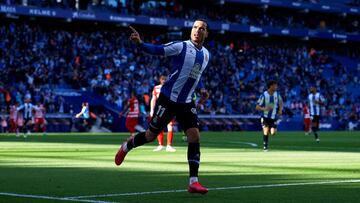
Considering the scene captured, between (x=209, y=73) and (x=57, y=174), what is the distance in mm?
52654

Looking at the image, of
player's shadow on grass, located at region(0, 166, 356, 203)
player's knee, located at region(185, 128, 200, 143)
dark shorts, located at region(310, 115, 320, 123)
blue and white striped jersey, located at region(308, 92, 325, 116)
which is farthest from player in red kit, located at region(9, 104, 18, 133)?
player's knee, located at region(185, 128, 200, 143)

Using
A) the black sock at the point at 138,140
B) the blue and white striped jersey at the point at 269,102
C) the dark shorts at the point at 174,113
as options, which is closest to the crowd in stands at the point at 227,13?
the blue and white striped jersey at the point at 269,102

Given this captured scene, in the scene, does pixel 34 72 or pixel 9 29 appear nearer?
pixel 34 72

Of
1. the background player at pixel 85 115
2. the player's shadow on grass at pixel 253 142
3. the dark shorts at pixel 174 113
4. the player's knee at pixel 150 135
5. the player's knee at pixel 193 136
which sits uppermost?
the dark shorts at pixel 174 113

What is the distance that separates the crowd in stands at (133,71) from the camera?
54.8 meters

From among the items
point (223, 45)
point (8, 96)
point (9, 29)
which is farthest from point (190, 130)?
point (223, 45)

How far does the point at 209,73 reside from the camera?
6706 centimetres

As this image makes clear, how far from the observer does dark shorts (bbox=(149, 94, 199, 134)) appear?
11688 millimetres

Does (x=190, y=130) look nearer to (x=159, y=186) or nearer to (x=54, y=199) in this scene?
(x=159, y=186)

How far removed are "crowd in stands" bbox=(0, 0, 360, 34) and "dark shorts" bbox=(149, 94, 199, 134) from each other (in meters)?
49.6

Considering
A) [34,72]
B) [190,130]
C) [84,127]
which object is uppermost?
[190,130]

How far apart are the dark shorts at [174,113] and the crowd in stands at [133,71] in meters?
41.2

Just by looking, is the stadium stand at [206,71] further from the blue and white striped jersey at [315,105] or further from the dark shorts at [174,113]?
the dark shorts at [174,113]

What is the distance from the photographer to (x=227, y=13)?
7988 centimetres
